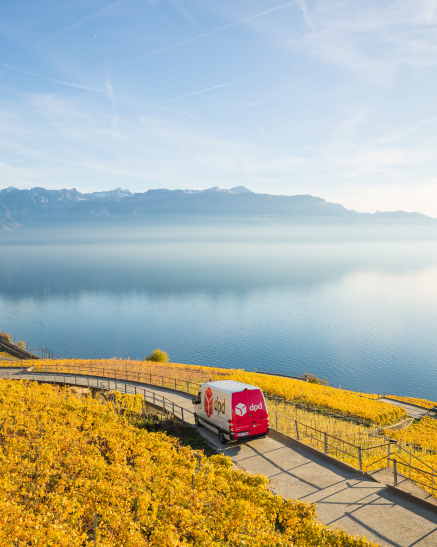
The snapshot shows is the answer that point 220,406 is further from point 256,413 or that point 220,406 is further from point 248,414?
point 256,413

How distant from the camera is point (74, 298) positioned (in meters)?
179

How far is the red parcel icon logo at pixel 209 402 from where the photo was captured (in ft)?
58.8

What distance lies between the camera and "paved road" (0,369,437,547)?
10.1m

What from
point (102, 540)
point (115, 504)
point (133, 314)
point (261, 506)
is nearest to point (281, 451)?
point (261, 506)

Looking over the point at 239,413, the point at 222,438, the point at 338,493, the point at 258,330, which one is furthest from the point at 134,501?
the point at 258,330

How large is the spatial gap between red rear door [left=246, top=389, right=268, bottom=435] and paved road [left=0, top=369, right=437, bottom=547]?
889mm

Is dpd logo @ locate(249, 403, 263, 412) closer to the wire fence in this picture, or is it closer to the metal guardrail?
the wire fence

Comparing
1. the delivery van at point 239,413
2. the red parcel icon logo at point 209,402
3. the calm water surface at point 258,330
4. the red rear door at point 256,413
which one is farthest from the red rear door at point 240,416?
the calm water surface at point 258,330

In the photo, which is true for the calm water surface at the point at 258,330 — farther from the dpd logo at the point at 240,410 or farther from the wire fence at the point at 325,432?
the dpd logo at the point at 240,410

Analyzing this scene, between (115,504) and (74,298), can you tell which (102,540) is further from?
(74,298)

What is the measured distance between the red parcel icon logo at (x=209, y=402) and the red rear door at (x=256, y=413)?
86.3 inches

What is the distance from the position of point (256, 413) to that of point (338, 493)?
487 cm

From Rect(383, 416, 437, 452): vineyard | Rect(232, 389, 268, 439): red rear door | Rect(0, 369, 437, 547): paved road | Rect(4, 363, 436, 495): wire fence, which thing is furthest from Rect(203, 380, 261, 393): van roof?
Rect(383, 416, 437, 452): vineyard

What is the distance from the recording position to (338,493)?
12.3 meters
